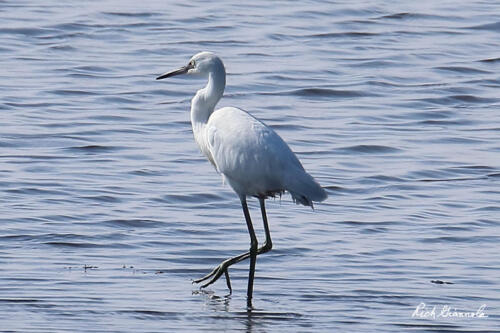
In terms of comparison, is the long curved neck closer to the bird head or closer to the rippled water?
the bird head

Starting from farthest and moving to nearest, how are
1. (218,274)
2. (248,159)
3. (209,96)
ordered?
(209,96) < (218,274) < (248,159)

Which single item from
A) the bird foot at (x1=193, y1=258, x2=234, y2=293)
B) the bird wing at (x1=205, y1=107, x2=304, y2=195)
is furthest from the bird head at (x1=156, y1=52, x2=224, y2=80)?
the bird foot at (x1=193, y1=258, x2=234, y2=293)

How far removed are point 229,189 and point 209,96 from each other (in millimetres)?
2929

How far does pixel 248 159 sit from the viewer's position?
31.3ft

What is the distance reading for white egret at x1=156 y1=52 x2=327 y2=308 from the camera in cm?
947

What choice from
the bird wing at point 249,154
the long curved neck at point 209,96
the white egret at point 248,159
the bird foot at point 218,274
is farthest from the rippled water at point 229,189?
the long curved neck at point 209,96

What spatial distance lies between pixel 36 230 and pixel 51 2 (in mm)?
13963

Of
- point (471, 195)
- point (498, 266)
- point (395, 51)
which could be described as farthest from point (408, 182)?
point (395, 51)

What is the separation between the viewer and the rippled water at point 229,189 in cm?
924

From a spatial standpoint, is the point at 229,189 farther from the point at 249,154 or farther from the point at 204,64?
the point at 249,154

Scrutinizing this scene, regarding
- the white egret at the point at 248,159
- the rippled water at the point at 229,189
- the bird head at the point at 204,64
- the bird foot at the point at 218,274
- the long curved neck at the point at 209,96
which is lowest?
the rippled water at the point at 229,189

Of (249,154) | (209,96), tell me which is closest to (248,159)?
(249,154)

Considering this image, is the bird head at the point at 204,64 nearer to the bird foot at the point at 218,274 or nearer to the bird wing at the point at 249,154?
the bird wing at the point at 249,154

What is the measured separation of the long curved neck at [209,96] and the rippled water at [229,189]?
1.08 metres
